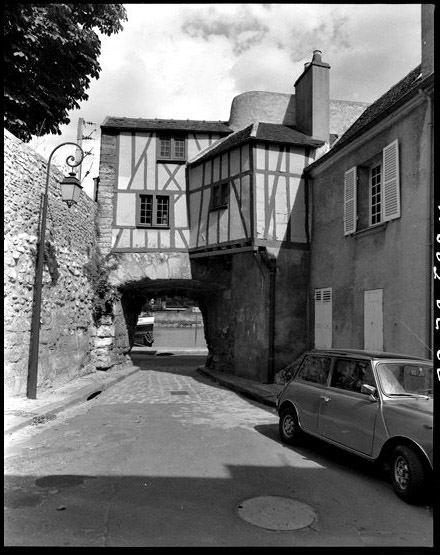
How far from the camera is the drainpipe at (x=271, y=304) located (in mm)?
12732

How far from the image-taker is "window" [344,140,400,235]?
9.30m

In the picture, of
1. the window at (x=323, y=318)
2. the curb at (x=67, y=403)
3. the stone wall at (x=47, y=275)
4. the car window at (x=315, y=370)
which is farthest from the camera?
the window at (x=323, y=318)

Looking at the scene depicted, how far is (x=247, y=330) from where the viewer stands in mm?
14047

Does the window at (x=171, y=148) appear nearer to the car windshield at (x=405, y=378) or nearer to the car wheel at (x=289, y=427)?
the car wheel at (x=289, y=427)

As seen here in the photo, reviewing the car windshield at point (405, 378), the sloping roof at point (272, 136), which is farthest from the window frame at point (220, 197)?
the car windshield at point (405, 378)

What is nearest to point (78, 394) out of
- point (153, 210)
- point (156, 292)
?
point (153, 210)

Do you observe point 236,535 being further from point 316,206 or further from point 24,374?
point 316,206

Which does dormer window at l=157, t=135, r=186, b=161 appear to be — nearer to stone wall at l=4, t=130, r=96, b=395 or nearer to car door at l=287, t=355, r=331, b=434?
stone wall at l=4, t=130, r=96, b=395

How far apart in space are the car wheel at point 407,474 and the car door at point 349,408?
367 mm

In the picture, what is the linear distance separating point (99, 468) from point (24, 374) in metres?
4.74

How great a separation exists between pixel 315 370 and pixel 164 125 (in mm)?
12363

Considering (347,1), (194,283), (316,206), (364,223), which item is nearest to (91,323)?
(194,283)

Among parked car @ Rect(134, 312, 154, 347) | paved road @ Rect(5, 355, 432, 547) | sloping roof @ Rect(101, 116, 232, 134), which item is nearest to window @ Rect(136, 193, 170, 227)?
sloping roof @ Rect(101, 116, 232, 134)

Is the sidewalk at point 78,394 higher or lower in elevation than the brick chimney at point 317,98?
lower
